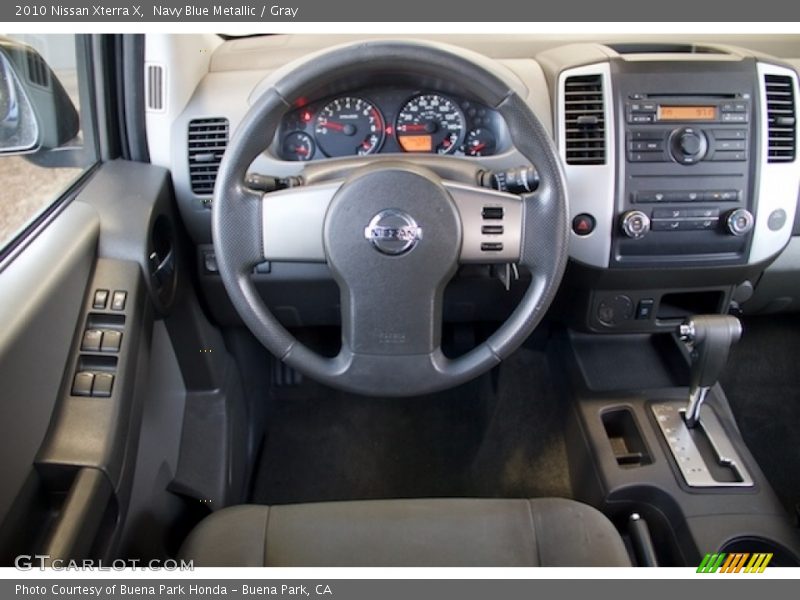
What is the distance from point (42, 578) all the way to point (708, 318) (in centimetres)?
119

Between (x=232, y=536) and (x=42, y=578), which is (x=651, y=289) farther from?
(x=42, y=578)

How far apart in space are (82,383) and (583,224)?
963 mm

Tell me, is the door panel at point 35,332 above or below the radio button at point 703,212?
below

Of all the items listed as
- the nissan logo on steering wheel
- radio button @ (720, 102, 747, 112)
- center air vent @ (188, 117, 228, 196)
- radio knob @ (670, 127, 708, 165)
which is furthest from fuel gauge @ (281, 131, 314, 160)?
radio button @ (720, 102, 747, 112)

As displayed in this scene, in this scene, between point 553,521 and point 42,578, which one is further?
point 553,521

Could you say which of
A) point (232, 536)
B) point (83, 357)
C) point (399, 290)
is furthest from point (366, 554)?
point (83, 357)

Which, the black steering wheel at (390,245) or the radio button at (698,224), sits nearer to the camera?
the black steering wheel at (390,245)

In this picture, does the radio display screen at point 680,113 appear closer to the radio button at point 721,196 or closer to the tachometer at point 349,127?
the radio button at point 721,196

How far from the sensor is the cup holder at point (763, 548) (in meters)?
1.18

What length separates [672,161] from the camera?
49.6 inches

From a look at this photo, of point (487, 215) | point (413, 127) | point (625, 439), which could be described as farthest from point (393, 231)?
point (625, 439)

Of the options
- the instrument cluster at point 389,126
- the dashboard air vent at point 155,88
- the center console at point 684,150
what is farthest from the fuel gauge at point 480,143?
the dashboard air vent at point 155,88

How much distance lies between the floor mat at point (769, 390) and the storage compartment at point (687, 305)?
44 cm

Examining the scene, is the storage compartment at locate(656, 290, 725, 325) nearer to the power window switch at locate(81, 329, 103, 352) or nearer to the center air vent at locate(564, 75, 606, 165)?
the center air vent at locate(564, 75, 606, 165)
